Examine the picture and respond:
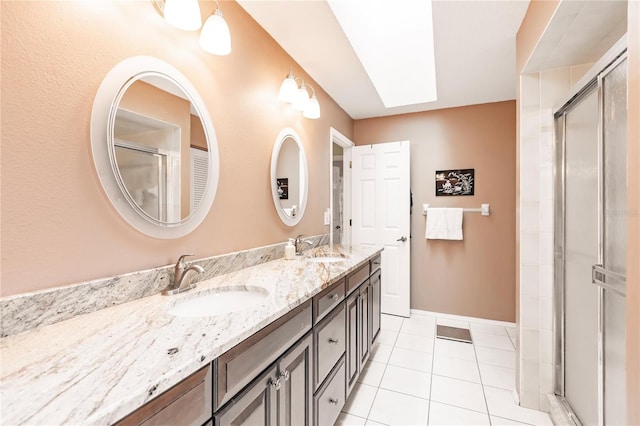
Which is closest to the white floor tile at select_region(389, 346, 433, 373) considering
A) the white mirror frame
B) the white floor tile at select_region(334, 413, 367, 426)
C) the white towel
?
the white floor tile at select_region(334, 413, 367, 426)

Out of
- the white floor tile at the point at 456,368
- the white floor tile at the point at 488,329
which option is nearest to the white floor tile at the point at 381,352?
the white floor tile at the point at 456,368

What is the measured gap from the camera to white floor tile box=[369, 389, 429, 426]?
5.42 feet

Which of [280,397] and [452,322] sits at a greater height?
[280,397]

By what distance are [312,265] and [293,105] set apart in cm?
123

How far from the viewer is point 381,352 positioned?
2441 mm

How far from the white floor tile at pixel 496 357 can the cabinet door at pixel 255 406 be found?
6.88 feet

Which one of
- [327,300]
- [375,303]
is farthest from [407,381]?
[327,300]

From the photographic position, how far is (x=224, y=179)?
5.08ft

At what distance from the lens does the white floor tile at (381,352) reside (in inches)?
91.7

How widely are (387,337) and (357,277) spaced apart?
125 cm

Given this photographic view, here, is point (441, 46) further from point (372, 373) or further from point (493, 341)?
point (493, 341)

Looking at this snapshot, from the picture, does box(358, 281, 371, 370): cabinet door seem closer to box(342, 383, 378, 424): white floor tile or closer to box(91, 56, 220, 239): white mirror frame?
box(342, 383, 378, 424): white floor tile

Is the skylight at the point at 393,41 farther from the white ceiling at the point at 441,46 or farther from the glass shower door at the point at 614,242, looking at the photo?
the glass shower door at the point at 614,242

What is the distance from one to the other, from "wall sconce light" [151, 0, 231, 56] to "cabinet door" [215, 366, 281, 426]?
1.39 metres
